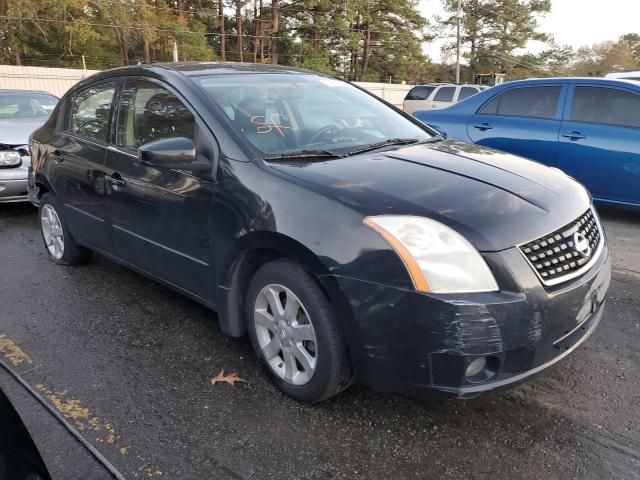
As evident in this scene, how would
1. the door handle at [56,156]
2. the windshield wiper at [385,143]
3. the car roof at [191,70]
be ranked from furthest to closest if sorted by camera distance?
1. the door handle at [56,156]
2. the car roof at [191,70]
3. the windshield wiper at [385,143]

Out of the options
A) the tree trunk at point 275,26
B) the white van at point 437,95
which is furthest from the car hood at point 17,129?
the tree trunk at point 275,26

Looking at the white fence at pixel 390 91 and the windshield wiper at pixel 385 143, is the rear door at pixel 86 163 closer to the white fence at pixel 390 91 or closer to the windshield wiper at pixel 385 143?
the windshield wiper at pixel 385 143

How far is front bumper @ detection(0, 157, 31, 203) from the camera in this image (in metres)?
6.20

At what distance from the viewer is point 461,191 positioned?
2.36 meters

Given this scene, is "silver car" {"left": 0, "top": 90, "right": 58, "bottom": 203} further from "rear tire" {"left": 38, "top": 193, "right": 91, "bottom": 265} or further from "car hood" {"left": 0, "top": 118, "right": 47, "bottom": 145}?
"rear tire" {"left": 38, "top": 193, "right": 91, "bottom": 265}

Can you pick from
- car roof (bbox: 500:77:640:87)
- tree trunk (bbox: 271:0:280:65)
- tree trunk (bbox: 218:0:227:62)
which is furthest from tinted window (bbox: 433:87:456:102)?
tree trunk (bbox: 218:0:227:62)

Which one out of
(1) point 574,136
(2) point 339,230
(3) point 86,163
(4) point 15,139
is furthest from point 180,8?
(2) point 339,230

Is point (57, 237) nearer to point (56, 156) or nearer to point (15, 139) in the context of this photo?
point (56, 156)

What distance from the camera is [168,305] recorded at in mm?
3758

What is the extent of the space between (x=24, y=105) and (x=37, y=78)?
19.3 meters

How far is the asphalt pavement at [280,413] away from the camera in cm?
218

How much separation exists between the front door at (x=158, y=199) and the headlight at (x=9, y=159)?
11.7ft

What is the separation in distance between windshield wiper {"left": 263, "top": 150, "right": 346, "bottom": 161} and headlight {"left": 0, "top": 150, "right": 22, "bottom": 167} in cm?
502

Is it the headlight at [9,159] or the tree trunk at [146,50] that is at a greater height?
the tree trunk at [146,50]
